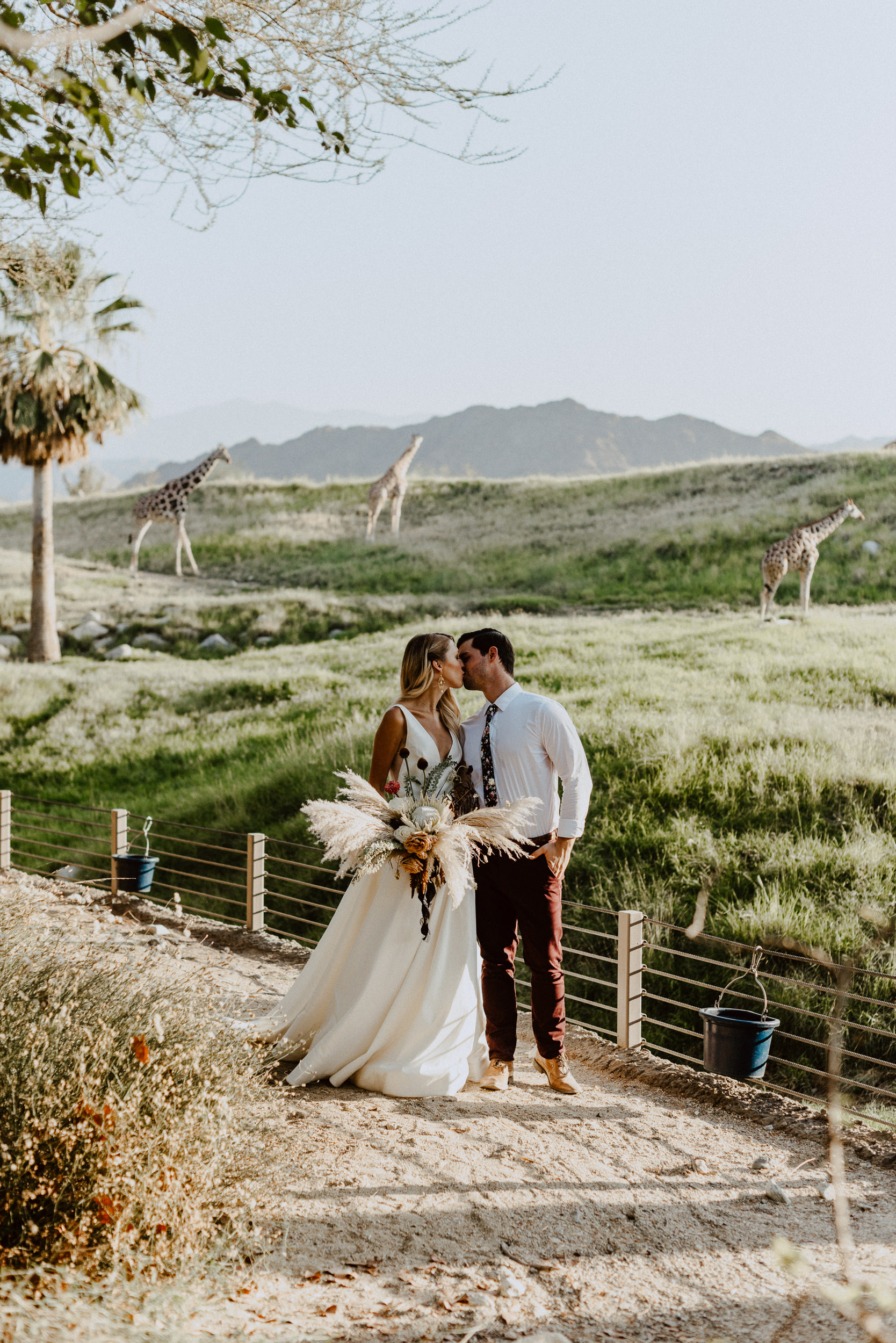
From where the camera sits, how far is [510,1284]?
3.77m

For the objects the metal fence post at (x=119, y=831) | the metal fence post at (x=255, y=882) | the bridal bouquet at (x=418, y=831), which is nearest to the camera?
the bridal bouquet at (x=418, y=831)

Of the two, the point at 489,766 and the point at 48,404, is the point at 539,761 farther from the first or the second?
the point at 48,404

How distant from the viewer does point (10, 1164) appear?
3254 mm

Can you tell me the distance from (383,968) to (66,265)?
681 centimetres

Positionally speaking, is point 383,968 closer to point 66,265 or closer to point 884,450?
point 66,265

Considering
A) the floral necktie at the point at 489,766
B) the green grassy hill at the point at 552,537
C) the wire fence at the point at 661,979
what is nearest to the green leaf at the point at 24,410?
the green grassy hill at the point at 552,537

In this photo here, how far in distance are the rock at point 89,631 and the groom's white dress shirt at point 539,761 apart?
25120 mm

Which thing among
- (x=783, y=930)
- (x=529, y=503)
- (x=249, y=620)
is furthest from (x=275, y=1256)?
(x=529, y=503)

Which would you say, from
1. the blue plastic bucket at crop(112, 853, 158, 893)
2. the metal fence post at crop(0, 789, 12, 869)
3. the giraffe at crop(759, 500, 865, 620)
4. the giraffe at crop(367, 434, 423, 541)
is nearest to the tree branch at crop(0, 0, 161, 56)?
the blue plastic bucket at crop(112, 853, 158, 893)

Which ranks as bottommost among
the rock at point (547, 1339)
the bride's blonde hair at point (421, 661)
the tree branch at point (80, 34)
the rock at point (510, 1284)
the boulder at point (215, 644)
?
the rock at point (510, 1284)

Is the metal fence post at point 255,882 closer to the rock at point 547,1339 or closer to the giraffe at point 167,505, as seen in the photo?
the rock at point 547,1339

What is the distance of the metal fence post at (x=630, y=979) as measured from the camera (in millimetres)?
6910

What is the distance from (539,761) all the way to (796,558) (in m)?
19.5

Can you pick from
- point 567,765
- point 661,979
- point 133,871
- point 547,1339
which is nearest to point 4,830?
point 133,871
